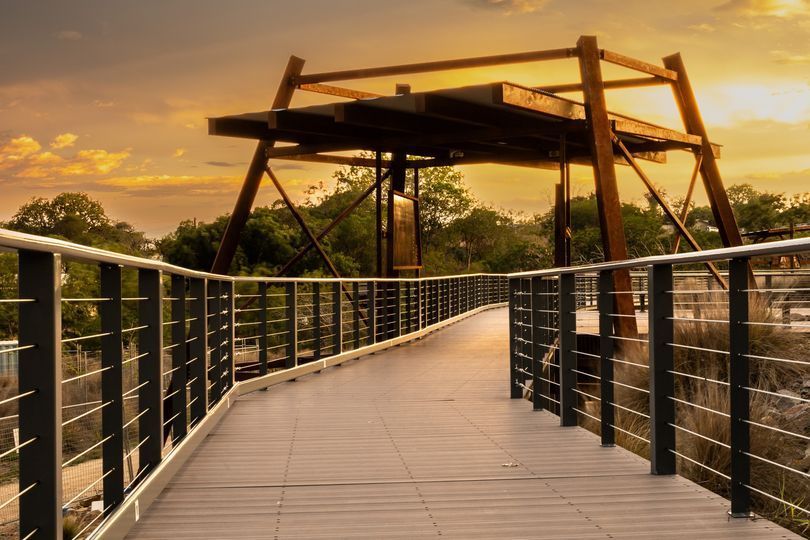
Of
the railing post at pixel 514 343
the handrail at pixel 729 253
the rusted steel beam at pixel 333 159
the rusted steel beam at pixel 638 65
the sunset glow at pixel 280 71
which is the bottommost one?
the railing post at pixel 514 343

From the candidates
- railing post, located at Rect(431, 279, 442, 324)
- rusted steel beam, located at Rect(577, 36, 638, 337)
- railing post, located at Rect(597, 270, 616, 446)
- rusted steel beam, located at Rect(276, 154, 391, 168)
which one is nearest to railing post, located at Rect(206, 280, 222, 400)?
railing post, located at Rect(597, 270, 616, 446)

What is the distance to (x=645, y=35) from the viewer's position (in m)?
29.3

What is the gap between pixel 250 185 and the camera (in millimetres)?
17016

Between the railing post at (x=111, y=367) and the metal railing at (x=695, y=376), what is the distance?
8.20 ft

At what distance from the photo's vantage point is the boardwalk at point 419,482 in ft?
14.7

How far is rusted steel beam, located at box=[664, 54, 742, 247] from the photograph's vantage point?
51.8ft

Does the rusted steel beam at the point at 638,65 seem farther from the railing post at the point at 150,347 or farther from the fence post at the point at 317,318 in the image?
the railing post at the point at 150,347

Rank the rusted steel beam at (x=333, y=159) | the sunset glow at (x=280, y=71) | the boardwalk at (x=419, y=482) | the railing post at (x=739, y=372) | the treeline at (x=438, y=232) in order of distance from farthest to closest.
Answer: the treeline at (x=438, y=232)
the sunset glow at (x=280, y=71)
the rusted steel beam at (x=333, y=159)
the boardwalk at (x=419, y=482)
the railing post at (x=739, y=372)

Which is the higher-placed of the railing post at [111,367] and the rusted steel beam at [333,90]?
the rusted steel beam at [333,90]

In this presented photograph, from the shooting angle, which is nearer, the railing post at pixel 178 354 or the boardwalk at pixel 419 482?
the boardwalk at pixel 419 482

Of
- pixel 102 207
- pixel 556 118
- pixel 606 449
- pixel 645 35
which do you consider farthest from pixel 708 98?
pixel 102 207

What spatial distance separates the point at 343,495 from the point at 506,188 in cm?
5416

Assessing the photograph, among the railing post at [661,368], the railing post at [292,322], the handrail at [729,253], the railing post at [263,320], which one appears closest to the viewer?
the handrail at [729,253]

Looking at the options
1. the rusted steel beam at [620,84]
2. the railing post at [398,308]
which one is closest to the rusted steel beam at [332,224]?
the railing post at [398,308]
